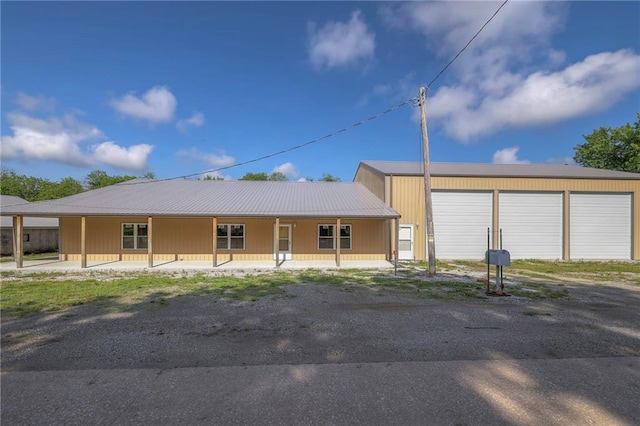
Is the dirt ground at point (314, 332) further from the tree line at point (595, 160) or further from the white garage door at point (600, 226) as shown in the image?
the tree line at point (595, 160)

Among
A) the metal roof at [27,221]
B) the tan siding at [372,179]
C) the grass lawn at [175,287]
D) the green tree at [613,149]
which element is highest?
the green tree at [613,149]

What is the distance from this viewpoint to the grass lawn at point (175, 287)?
7.90 meters

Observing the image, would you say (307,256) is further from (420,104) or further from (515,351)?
(515,351)

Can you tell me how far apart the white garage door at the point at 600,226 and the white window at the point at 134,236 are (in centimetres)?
2259

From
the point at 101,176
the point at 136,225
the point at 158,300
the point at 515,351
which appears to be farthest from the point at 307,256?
the point at 101,176

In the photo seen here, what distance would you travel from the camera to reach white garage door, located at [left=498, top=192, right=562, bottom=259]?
62.4 ft

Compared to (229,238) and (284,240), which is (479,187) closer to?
(284,240)

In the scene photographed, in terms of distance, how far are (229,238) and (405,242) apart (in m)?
9.03

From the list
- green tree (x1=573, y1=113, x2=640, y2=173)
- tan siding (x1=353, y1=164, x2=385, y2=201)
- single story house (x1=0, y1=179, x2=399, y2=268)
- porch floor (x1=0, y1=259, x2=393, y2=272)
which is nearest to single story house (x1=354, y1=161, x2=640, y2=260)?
tan siding (x1=353, y1=164, x2=385, y2=201)

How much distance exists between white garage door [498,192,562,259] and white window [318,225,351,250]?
861 centimetres

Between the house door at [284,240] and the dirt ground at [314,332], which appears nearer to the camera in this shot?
the dirt ground at [314,332]

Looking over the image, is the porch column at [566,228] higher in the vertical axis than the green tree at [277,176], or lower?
lower

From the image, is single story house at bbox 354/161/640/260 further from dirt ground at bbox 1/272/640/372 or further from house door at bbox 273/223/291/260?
dirt ground at bbox 1/272/640/372

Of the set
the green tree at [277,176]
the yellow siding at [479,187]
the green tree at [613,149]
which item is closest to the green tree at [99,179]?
the green tree at [277,176]
